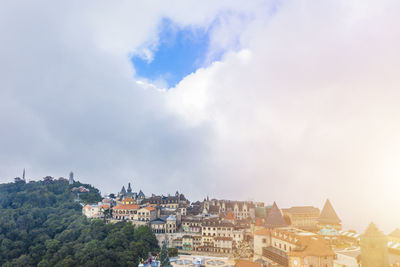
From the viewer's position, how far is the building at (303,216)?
49156 mm

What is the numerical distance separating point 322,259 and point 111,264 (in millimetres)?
25338

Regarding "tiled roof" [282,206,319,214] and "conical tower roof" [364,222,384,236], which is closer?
"conical tower roof" [364,222,384,236]

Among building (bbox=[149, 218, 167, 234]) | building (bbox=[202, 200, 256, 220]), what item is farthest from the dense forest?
building (bbox=[202, 200, 256, 220])

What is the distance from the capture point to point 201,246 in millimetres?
45688

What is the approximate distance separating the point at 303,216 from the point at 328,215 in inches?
228

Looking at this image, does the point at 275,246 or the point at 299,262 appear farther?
the point at 275,246

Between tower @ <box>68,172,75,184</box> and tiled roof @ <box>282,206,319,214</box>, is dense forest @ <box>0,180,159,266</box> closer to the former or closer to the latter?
tower @ <box>68,172,75,184</box>

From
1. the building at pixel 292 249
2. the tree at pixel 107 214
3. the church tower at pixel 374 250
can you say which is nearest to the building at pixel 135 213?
the tree at pixel 107 214

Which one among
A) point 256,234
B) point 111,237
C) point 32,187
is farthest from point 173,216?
point 32,187

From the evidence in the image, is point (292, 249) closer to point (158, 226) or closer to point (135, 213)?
point (158, 226)

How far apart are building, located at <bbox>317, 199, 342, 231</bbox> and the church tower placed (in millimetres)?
33046

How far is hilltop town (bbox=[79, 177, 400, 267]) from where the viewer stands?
25672mm

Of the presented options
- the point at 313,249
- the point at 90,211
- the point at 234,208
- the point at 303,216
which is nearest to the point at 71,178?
the point at 90,211

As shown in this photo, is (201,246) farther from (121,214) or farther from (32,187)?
(32,187)
